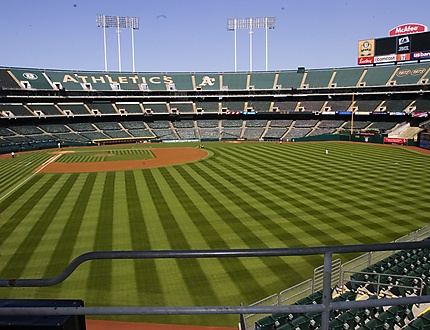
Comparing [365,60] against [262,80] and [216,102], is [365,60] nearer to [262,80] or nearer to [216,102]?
[262,80]

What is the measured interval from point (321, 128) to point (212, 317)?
73.2m

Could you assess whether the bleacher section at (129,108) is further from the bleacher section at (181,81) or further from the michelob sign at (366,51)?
the michelob sign at (366,51)

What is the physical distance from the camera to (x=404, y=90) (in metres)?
75.2

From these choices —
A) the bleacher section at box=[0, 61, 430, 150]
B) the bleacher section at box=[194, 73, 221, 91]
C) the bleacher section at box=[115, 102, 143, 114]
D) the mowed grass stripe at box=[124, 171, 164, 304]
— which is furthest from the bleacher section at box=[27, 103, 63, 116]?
the mowed grass stripe at box=[124, 171, 164, 304]

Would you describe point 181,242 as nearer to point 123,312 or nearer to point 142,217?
point 142,217

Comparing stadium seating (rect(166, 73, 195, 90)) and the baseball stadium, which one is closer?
the baseball stadium

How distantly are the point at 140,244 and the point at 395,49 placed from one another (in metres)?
79.6

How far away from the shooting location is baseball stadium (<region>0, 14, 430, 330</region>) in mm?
6499

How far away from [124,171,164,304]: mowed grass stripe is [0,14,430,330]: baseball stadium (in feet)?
0.37

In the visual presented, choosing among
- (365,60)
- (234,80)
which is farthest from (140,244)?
(234,80)

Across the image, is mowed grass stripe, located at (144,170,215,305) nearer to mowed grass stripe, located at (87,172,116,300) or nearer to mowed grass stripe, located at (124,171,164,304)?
mowed grass stripe, located at (124,171,164,304)

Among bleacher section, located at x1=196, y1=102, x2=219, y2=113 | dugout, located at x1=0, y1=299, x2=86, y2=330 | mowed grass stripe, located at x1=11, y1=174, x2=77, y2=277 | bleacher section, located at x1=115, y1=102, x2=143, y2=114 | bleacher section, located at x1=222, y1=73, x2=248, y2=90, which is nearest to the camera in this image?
dugout, located at x1=0, y1=299, x2=86, y2=330

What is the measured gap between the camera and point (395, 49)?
75.6 m

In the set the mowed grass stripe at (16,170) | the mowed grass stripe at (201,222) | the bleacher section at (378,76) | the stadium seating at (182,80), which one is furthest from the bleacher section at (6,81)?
the bleacher section at (378,76)
